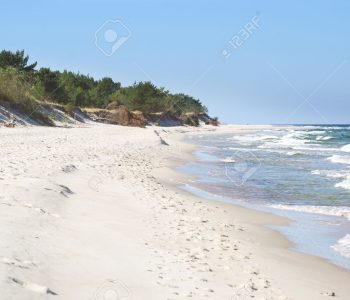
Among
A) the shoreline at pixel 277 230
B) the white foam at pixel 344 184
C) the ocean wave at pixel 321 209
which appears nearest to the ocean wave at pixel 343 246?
the shoreline at pixel 277 230

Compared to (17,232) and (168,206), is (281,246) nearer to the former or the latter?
(168,206)

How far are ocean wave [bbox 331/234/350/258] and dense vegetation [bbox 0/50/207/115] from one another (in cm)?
3208

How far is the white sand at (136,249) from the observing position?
15.5ft

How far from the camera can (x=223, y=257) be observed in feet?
21.8

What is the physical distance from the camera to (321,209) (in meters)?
11.5

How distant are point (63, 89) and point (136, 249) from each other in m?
54.3

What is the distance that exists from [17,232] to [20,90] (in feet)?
111

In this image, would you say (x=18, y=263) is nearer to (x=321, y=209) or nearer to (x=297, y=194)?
(x=321, y=209)

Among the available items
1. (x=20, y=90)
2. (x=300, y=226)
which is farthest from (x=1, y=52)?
(x=300, y=226)

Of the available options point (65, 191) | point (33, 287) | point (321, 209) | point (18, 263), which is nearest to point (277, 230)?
point (321, 209)

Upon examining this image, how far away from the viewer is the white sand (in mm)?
4711

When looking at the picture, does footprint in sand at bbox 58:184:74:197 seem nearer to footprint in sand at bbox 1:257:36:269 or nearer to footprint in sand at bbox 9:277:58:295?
footprint in sand at bbox 1:257:36:269

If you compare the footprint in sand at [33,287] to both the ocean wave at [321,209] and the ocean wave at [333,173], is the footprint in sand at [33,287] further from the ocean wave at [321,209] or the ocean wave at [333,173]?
the ocean wave at [333,173]

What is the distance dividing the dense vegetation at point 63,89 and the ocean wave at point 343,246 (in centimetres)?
3208
